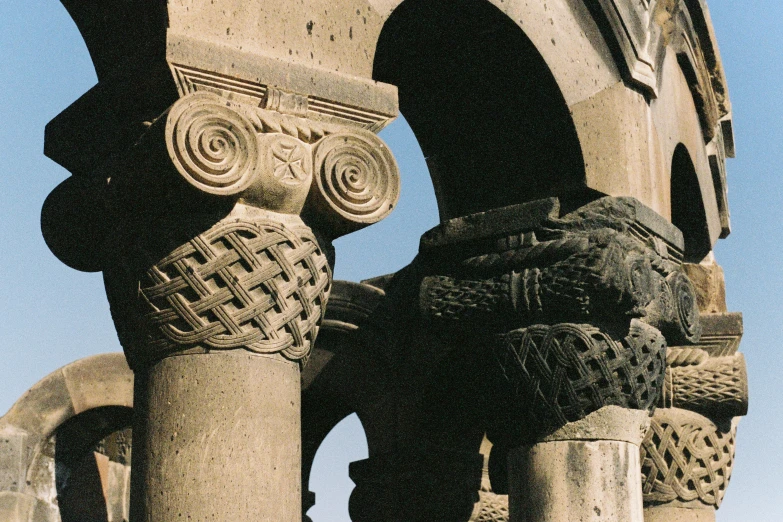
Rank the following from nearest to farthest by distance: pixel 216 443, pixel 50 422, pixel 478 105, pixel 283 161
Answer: pixel 216 443 → pixel 283 161 → pixel 478 105 → pixel 50 422

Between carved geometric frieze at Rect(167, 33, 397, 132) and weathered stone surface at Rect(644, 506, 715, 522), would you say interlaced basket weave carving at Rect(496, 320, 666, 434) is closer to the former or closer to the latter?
carved geometric frieze at Rect(167, 33, 397, 132)

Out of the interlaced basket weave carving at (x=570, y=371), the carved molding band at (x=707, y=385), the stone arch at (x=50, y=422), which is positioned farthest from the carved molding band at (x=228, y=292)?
the carved molding band at (x=707, y=385)

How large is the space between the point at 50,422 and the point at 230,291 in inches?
131

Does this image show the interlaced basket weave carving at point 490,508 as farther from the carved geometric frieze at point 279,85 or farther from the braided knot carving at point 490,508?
the carved geometric frieze at point 279,85

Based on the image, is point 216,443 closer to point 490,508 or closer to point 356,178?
point 356,178

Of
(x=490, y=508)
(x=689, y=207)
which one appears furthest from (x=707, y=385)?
(x=490, y=508)

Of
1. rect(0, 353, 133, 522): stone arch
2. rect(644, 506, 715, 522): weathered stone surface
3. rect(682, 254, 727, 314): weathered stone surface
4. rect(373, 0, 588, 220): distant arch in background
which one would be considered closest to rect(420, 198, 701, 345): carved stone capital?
rect(373, 0, 588, 220): distant arch in background

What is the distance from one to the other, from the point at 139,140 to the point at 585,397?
2137 mm

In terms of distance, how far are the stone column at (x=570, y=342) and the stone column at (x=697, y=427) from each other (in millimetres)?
1264

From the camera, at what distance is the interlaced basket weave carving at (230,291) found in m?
3.72

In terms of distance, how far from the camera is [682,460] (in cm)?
651

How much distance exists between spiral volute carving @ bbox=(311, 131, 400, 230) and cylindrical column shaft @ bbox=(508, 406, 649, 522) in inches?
59.5

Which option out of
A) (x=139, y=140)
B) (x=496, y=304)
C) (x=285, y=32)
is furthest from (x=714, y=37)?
(x=139, y=140)

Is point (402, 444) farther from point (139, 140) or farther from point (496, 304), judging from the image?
point (139, 140)
